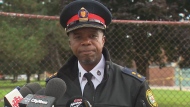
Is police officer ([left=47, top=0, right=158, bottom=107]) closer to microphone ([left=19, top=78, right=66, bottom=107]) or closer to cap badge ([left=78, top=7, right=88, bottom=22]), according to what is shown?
cap badge ([left=78, top=7, right=88, bottom=22])

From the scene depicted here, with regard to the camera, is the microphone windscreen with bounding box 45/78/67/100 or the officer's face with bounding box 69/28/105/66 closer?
the microphone windscreen with bounding box 45/78/67/100

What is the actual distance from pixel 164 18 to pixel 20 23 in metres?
4.46

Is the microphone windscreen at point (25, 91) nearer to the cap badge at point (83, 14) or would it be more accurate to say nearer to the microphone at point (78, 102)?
the microphone at point (78, 102)

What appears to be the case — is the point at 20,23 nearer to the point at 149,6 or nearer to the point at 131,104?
the point at 131,104

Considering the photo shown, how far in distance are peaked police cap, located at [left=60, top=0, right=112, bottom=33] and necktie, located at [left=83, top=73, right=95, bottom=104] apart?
27 centimetres

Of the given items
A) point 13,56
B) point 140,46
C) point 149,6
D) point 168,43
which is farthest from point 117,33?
point 149,6

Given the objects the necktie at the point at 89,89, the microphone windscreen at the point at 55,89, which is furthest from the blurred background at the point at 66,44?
the microphone windscreen at the point at 55,89

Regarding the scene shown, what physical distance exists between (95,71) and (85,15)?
0.31 metres

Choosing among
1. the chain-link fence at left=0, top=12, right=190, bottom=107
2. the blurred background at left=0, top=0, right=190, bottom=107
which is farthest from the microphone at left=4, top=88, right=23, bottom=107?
the chain-link fence at left=0, top=12, right=190, bottom=107

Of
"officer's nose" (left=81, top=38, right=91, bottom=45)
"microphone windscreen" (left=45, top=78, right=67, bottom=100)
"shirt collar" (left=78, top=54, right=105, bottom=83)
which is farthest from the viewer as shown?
"shirt collar" (left=78, top=54, right=105, bottom=83)

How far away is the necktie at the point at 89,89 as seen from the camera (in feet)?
5.51

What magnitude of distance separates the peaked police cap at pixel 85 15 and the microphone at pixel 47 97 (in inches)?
16.5

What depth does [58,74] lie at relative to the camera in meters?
1.82

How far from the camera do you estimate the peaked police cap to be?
65.1 inches
